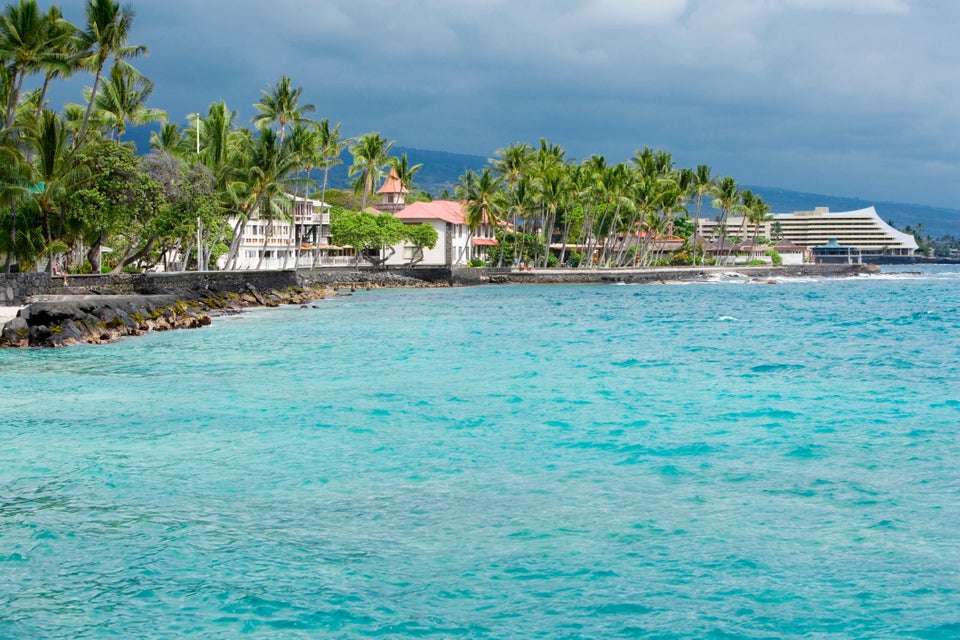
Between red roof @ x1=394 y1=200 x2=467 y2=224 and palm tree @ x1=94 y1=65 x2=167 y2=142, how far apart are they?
4288 centimetres

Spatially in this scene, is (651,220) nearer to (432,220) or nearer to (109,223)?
(432,220)

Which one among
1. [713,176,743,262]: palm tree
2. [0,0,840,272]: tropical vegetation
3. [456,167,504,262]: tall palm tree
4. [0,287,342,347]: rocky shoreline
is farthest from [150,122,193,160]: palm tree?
[713,176,743,262]: palm tree

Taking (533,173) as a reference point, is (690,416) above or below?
below

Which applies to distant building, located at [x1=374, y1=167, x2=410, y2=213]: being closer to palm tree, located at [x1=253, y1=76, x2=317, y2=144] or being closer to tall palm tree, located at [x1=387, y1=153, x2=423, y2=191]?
tall palm tree, located at [x1=387, y1=153, x2=423, y2=191]

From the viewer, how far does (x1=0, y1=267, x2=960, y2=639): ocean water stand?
7371 millimetres

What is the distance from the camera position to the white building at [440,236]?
287ft

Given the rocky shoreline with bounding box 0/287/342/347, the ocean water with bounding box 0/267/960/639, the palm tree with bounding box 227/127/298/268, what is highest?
the palm tree with bounding box 227/127/298/268

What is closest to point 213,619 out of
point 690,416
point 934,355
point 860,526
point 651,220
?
point 860,526

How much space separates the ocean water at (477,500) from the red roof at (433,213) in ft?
217

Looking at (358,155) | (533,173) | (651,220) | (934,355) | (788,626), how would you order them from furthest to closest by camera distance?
1. (651,220)
2. (533,173)
3. (358,155)
4. (934,355)
5. (788,626)

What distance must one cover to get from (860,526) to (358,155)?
72.2 metres

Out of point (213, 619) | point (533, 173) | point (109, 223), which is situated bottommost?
point (213, 619)

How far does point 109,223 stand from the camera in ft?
133

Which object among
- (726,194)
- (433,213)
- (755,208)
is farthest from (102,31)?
(755,208)
